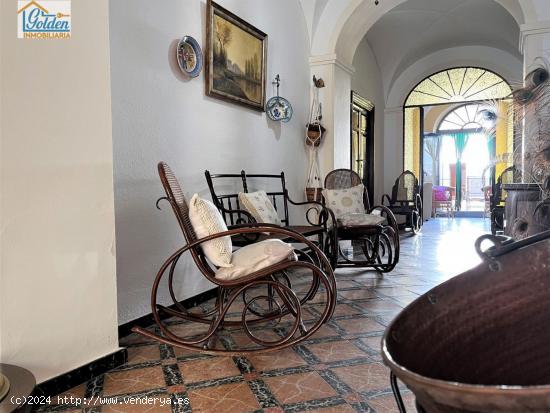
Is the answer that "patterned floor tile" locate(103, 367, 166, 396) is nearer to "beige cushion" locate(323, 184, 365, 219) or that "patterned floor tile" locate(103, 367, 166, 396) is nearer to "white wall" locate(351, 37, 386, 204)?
"beige cushion" locate(323, 184, 365, 219)

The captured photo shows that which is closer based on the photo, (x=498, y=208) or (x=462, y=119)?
(x=498, y=208)

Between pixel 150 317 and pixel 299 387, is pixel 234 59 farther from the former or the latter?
pixel 299 387

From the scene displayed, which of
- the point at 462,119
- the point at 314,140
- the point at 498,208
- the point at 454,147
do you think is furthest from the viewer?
the point at 454,147

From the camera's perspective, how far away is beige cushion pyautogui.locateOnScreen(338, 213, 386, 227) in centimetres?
411

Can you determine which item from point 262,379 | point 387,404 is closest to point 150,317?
point 262,379

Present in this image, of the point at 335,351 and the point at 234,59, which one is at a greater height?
the point at 234,59

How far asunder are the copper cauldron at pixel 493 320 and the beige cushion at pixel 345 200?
138 inches

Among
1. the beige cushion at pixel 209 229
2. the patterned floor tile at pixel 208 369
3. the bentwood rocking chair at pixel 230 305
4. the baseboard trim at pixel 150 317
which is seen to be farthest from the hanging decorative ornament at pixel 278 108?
the patterned floor tile at pixel 208 369

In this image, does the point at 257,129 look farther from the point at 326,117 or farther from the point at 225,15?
the point at 326,117

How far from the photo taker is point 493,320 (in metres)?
0.99

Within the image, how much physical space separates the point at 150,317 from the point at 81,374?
903 millimetres

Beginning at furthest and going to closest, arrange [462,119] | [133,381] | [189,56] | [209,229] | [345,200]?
[462,119] → [345,200] → [189,56] → [209,229] → [133,381]

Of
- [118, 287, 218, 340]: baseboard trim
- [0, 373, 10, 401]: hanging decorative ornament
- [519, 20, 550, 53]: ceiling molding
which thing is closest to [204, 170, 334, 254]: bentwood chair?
[118, 287, 218, 340]: baseboard trim

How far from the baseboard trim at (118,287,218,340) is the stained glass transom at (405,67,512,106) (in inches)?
297
